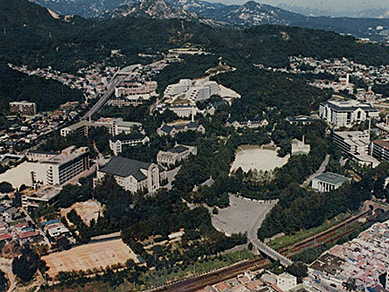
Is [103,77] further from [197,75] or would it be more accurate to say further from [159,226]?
[159,226]

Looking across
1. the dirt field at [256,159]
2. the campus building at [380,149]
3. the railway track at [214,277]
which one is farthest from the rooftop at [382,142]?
the railway track at [214,277]

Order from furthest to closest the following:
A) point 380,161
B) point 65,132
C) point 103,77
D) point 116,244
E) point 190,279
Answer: point 103,77 → point 65,132 → point 380,161 → point 116,244 → point 190,279

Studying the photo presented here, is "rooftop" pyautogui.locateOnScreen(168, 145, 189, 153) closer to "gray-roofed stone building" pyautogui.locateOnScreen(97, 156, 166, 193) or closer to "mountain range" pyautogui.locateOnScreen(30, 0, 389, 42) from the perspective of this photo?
"gray-roofed stone building" pyautogui.locateOnScreen(97, 156, 166, 193)

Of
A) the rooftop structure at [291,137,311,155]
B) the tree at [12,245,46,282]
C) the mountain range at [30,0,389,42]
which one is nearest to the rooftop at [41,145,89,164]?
the tree at [12,245,46,282]

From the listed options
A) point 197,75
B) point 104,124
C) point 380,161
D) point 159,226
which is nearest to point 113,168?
point 159,226

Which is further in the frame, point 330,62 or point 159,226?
point 330,62

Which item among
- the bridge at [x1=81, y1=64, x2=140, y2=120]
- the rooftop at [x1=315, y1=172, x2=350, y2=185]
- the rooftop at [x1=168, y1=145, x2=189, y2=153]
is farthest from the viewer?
the bridge at [x1=81, y1=64, x2=140, y2=120]
